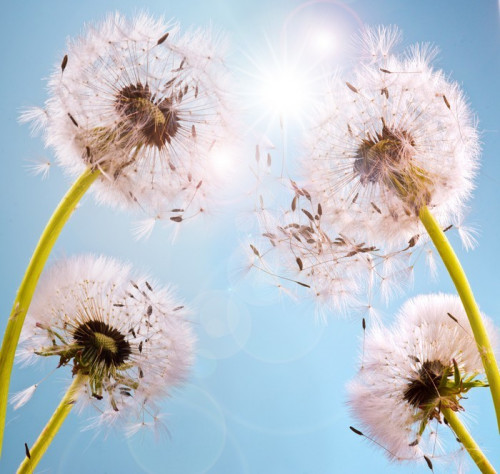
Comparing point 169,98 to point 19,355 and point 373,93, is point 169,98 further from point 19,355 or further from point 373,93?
point 19,355

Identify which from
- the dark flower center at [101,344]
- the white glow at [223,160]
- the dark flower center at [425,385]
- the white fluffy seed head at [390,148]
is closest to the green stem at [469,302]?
the white fluffy seed head at [390,148]

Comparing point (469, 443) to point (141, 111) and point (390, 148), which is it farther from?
point (141, 111)

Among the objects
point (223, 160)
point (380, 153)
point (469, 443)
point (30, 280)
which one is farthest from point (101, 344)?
point (469, 443)

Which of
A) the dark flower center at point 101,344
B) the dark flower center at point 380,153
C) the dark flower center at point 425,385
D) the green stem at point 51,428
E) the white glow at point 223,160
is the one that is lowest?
the green stem at point 51,428

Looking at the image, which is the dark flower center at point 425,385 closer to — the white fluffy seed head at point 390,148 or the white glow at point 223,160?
the white fluffy seed head at point 390,148

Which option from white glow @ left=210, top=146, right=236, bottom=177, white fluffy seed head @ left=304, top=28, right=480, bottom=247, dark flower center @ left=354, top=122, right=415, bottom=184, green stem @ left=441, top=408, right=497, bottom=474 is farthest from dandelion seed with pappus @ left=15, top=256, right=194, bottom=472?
green stem @ left=441, top=408, right=497, bottom=474

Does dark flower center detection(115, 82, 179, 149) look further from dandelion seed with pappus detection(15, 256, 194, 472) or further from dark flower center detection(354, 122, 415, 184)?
dark flower center detection(354, 122, 415, 184)

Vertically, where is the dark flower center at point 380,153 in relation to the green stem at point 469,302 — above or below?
above
